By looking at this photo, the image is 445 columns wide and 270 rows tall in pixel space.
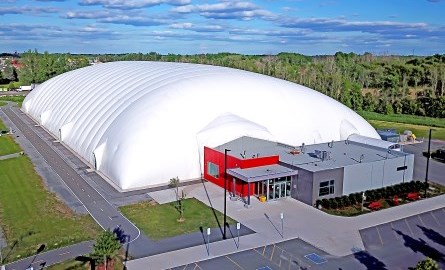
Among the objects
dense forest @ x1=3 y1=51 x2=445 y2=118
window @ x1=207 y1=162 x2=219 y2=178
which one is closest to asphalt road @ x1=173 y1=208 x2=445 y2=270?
window @ x1=207 y1=162 x2=219 y2=178

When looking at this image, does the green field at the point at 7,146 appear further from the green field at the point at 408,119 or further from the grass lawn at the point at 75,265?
the green field at the point at 408,119

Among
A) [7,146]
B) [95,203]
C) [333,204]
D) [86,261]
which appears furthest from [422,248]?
[7,146]

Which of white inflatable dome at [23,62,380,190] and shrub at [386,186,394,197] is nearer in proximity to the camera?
shrub at [386,186,394,197]

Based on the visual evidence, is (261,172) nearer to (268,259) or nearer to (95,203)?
(268,259)

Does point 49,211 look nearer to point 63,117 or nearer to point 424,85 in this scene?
point 63,117

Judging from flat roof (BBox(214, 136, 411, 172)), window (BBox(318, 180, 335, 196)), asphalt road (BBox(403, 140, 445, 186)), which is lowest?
asphalt road (BBox(403, 140, 445, 186))

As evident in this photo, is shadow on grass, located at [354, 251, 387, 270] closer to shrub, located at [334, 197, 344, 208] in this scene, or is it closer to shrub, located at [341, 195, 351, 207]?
shrub, located at [334, 197, 344, 208]

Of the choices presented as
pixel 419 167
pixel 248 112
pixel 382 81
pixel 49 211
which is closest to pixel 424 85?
pixel 382 81
